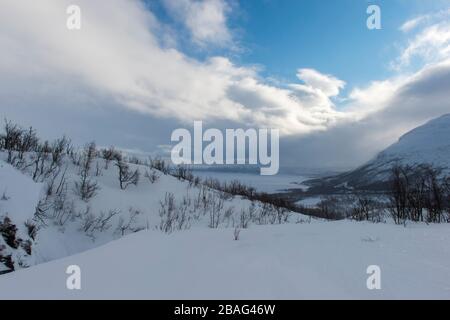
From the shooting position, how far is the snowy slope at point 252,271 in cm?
261

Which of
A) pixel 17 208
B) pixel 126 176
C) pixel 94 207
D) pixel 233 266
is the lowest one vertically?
pixel 94 207

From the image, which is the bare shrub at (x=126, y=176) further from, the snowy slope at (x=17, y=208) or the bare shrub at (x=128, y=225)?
the snowy slope at (x=17, y=208)

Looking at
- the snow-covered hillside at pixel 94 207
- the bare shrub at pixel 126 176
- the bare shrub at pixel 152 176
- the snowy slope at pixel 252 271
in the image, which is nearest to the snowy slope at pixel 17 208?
the snow-covered hillside at pixel 94 207

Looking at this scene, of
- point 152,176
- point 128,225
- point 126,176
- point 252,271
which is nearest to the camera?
point 252,271

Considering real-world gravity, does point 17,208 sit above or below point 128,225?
above

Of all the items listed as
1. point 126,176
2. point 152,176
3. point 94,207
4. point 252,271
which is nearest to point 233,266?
point 252,271

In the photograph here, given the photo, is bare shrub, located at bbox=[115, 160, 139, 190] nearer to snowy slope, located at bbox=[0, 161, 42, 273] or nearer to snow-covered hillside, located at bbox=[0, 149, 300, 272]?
snow-covered hillside, located at bbox=[0, 149, 300, 272]

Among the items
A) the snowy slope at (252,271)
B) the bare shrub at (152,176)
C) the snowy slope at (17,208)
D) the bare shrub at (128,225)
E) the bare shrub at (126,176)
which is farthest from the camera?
the bare shrub at (152,176)

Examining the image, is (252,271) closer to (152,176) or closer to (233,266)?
(233,266)

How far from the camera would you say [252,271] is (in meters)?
3.19

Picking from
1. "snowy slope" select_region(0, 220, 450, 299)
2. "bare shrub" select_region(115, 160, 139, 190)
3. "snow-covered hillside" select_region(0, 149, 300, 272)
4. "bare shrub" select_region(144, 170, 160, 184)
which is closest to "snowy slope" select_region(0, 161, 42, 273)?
"snow-covered hillside" select_region(0, 149, 300, 272)

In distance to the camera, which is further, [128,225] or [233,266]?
[128,225]

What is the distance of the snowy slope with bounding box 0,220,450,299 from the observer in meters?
2.61
